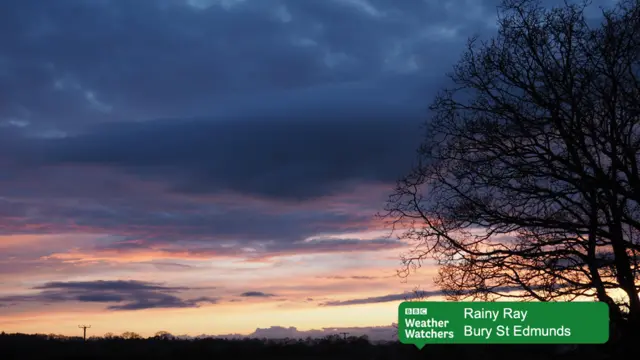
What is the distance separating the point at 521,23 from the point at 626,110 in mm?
3224

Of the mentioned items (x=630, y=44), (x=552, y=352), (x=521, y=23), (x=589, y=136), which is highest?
(x=521, y=23)

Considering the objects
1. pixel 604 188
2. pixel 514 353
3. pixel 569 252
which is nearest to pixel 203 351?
pixel 514 353

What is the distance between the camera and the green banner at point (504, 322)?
15.2 meters

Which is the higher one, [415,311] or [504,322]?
[415,311]

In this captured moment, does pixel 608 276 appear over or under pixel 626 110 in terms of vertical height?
under

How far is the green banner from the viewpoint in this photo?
15.2 m

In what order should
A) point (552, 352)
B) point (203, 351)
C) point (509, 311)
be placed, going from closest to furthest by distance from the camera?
point (509, 311), point (552, 352), point (203, 351)

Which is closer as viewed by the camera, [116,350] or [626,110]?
[626,110]

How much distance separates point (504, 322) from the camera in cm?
1550

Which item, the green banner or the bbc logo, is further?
the bbc logo

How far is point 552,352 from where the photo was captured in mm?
16625

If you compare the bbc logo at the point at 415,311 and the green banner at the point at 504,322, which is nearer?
the green banner at the point at 504,322

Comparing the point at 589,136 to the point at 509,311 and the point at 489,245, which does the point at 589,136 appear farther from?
the point at 509,311

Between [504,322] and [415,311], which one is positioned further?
[415,311]
